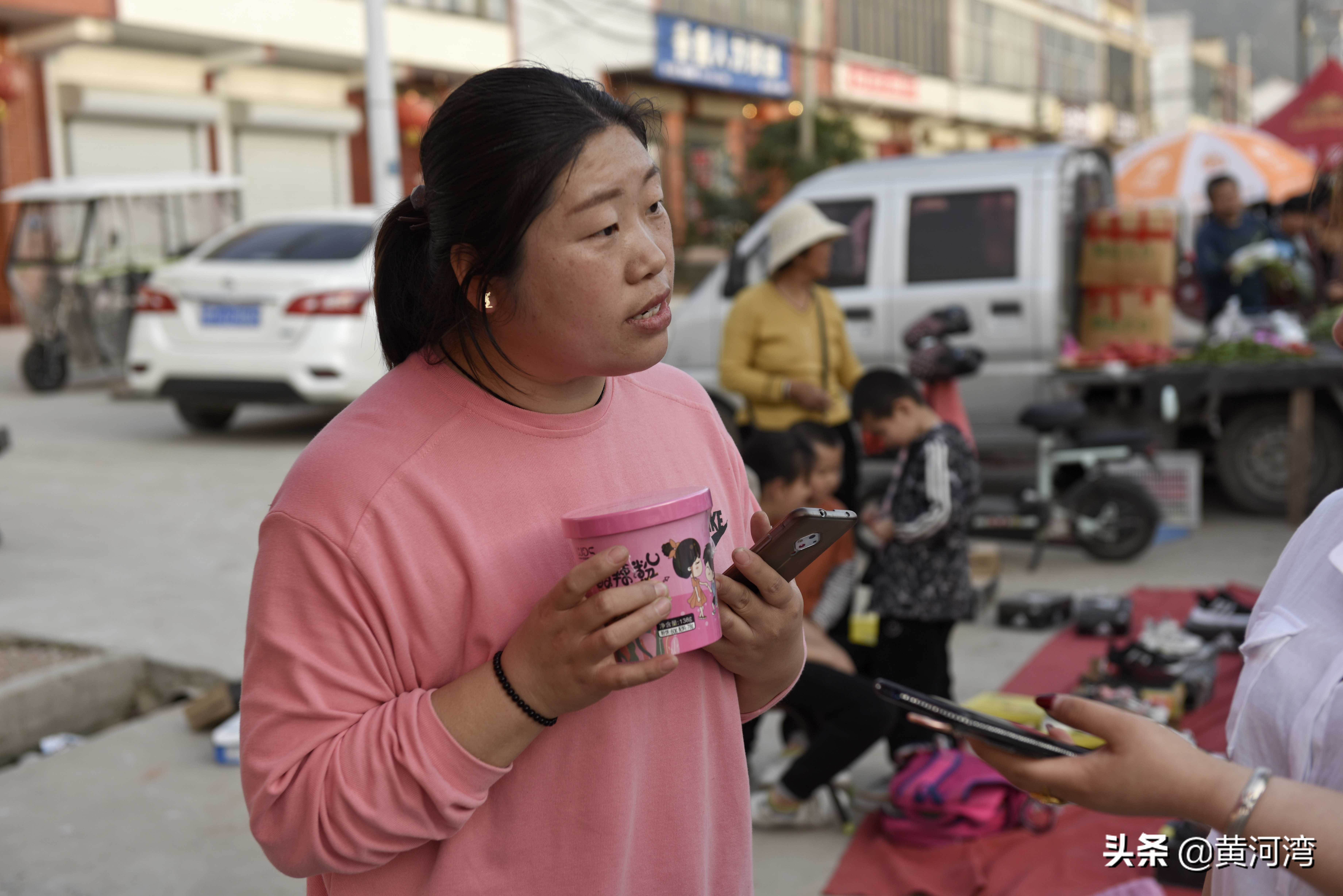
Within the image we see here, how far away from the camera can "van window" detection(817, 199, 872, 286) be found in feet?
25.6

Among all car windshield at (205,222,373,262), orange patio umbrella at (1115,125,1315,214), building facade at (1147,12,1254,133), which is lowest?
car windshield at (205,222,373,262)

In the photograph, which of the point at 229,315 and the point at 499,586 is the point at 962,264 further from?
the point at 499,586

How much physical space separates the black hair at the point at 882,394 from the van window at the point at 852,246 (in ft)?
12.3

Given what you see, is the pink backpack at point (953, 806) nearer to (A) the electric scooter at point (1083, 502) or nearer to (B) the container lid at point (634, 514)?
(B) the container lid at point (634, 514)

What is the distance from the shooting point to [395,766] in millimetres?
1303

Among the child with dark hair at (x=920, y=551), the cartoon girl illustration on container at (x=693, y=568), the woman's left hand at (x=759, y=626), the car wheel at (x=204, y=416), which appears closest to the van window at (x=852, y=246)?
the child with dark hair at (x=920, y=551)

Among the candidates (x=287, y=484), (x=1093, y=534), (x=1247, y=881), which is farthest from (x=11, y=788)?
(x=1093, y=534)

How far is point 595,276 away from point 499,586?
359 millimetres

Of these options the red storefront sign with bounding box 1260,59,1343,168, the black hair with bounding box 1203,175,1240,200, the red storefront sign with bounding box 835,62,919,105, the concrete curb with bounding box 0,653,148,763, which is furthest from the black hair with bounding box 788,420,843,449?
the red storefront sign with bounding box 835,62,919,105

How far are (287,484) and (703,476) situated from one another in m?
0.52

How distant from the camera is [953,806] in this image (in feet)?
11.6

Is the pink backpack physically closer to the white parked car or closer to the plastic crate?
the plastic crate

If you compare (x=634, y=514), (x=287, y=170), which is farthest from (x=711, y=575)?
→ (x=287, y=170)

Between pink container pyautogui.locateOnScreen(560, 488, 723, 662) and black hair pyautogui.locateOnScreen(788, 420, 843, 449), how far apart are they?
2.52 meters
